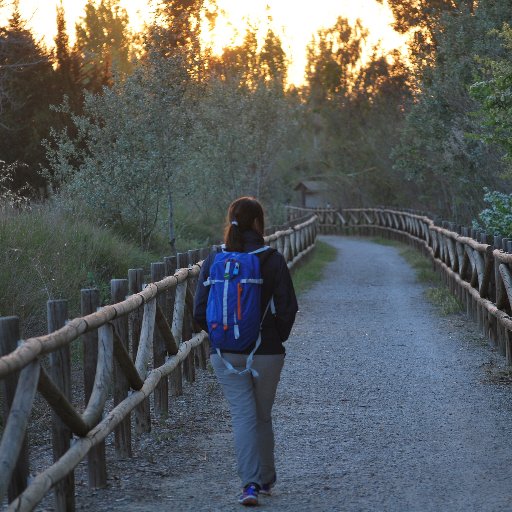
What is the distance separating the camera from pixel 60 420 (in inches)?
232

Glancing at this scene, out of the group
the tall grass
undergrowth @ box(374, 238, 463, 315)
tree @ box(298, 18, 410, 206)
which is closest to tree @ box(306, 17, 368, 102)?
tree @ box(298, 18, 410, 206)

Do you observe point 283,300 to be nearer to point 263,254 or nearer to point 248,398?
point 263,254

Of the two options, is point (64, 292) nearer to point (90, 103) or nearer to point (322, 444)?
point (322, 444)

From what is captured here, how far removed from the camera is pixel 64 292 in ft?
41.8

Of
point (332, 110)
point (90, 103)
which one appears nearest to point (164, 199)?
point (90, 103)

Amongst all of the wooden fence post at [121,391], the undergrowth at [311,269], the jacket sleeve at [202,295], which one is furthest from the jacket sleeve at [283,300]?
the undergrowth at [311,269]

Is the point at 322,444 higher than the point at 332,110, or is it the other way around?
the point at 332,110

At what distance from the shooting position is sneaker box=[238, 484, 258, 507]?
20.6ft

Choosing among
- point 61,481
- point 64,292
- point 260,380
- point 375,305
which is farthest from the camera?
point 375,305

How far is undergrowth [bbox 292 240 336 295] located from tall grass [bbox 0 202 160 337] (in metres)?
4.90

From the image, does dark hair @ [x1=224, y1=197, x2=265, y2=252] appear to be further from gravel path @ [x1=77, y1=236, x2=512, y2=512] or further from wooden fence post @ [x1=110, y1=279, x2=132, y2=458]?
gravel path @ [x1=77, y1=236, x2=512, y2=512]

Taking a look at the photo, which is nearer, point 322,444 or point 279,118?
point 322,444

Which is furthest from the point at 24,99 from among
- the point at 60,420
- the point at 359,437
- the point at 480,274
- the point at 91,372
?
the point at 60,420

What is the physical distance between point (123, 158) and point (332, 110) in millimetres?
49367
